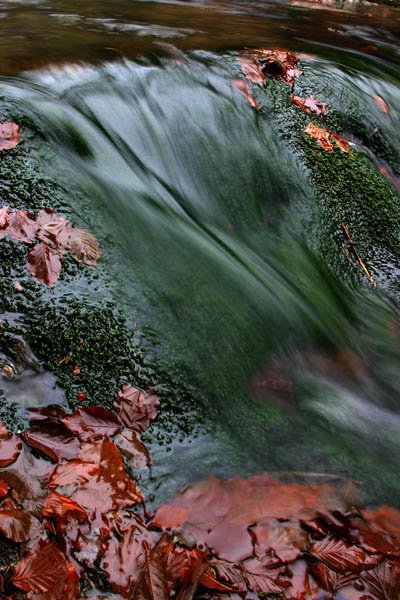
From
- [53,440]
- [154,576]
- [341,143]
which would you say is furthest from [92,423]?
[341,143]

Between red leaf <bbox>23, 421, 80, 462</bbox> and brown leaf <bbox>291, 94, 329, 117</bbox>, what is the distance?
11.2ft

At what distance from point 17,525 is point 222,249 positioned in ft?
6.28

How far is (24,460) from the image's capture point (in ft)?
6.08

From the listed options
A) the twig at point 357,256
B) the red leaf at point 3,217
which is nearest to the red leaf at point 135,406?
the red leaf at point 3,217

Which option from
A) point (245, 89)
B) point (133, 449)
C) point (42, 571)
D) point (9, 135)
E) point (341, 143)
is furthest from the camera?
point (341, 143)

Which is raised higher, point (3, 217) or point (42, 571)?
point (3, 217)

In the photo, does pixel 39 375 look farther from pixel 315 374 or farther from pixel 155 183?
pixel 155 183

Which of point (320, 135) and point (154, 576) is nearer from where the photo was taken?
point (154, 576)

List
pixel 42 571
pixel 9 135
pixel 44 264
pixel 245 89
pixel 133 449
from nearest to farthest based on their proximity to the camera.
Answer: pixel 42 571 < pixel 133 449 < pixel 44 264 < pixel 9 135 < pixel 245 89

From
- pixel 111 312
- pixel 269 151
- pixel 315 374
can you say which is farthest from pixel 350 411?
pixel 269 151

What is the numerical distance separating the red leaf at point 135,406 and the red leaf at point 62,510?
380mm

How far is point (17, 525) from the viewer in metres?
1.68

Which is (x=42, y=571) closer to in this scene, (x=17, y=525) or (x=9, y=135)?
(x=17, y=525)

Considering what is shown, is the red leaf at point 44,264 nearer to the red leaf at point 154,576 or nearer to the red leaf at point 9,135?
the red leaf at point 9,135
